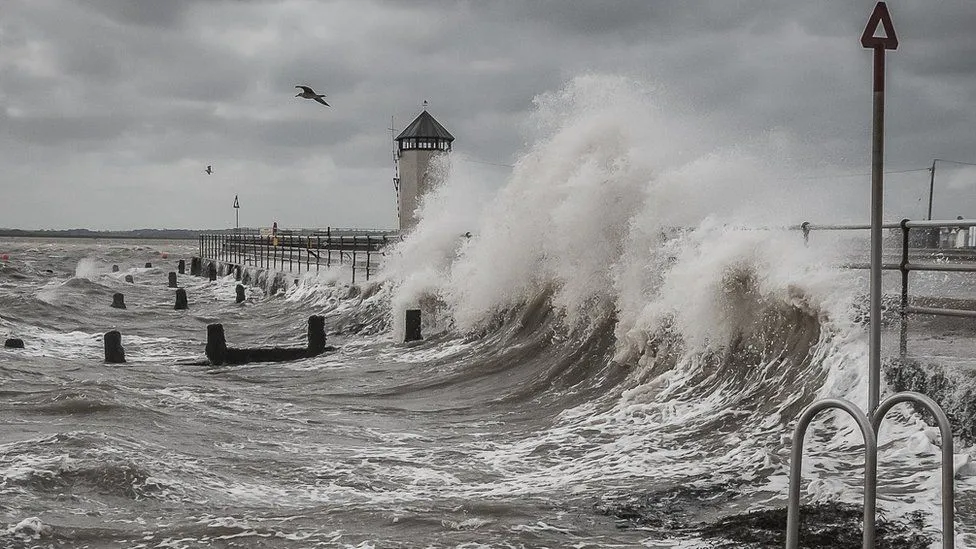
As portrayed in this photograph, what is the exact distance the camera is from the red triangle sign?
14.6ft

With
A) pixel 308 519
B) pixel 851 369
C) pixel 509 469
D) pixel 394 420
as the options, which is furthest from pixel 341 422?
pixel 851 369

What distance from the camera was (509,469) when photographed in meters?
7.17

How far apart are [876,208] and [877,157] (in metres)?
0.22

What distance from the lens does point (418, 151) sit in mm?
43656

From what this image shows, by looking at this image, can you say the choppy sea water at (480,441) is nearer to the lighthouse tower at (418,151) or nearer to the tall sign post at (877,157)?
the tall sign post at (877,157)

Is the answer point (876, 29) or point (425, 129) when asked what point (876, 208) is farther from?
point (425, 129)

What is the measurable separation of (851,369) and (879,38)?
3.24 metres

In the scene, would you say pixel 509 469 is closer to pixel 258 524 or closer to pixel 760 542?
pixel 258 524

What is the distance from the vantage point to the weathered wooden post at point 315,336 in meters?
14.8

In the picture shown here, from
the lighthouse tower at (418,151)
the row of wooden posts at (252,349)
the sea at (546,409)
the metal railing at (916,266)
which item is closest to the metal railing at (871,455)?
the sea at (546,409)

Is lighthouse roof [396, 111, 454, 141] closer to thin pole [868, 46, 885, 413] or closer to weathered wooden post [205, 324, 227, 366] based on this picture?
weathered wooden post [205, 324, 227, 366]

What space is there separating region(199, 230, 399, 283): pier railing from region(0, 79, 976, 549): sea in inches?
411

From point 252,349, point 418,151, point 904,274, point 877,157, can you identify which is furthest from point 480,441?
point 418,151

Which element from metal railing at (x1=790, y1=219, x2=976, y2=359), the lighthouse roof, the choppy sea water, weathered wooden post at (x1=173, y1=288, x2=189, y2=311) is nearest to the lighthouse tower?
the lighthouse roof
